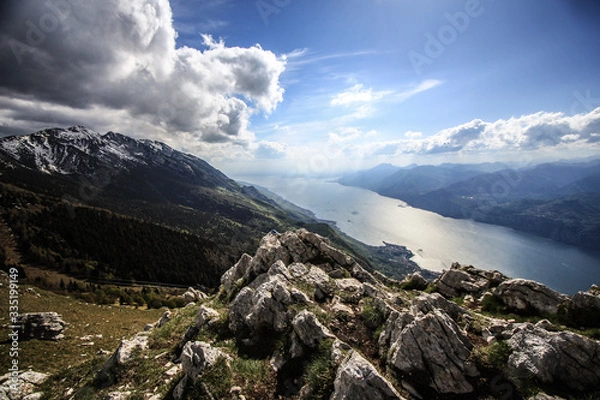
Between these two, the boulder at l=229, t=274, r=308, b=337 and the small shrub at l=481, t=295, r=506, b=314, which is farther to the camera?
the small shrub at l=481, t=295, r=506, b=314

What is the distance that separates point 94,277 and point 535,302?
13178 cm

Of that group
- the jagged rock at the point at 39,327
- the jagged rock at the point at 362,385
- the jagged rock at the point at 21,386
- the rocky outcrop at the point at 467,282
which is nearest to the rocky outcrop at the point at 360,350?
the jagged rock at the point at 362,385

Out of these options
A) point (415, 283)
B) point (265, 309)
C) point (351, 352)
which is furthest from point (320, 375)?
point (415, 283)

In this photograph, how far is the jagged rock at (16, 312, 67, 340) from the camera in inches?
1127

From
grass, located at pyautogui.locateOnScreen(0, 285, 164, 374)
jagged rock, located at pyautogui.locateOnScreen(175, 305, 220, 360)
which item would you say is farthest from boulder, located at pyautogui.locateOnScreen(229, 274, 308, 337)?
grass, located at pyautogui.locateOnScreen(0, 285, 164, 374)

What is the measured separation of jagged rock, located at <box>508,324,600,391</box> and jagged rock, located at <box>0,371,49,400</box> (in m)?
26.3

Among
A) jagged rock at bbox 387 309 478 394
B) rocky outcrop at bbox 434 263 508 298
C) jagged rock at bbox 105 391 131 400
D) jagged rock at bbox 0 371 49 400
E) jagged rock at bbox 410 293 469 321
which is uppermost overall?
jagged rock at bbox 387 309 478 394

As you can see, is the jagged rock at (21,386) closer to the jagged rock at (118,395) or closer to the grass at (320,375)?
the jagged rock at (118,395)

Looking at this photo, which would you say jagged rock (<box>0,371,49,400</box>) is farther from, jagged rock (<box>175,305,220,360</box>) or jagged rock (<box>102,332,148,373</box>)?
jagged rock (<box>175,305,220,360</box>)

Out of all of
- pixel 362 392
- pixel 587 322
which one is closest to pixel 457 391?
pixel 362 392

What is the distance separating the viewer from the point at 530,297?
19.1 meters

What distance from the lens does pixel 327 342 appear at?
38.5ft

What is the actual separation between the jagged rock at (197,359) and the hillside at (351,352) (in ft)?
0.16

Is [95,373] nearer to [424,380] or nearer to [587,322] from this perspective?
[424,380]
